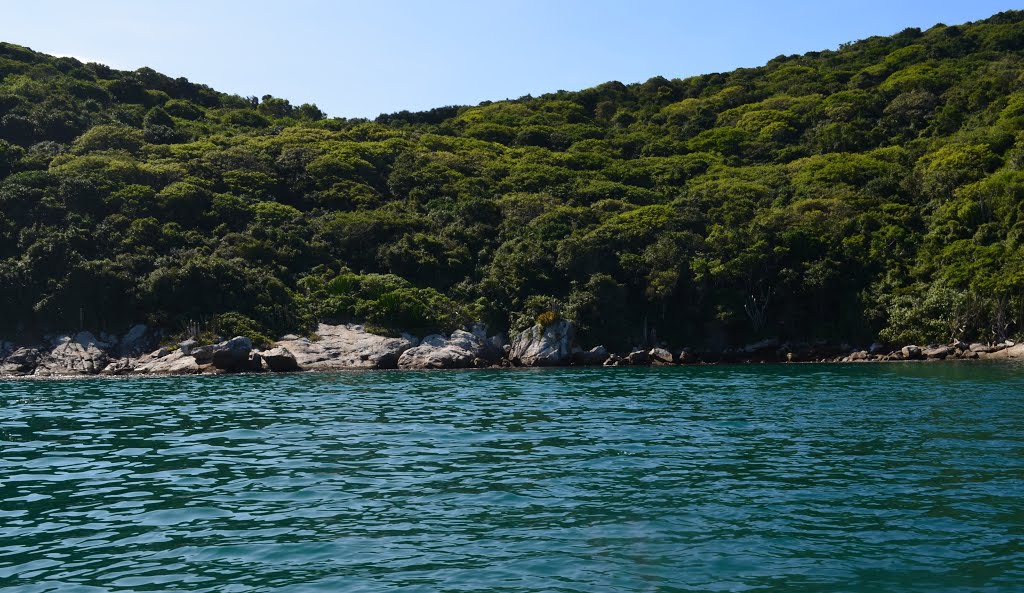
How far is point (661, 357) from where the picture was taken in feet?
181

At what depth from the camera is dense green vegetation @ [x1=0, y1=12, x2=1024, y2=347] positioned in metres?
55.2

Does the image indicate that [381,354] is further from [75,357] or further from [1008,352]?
[1008,352]

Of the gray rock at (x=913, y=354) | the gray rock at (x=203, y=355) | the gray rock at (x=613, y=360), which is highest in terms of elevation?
the gray rock at (x=203, y=355)

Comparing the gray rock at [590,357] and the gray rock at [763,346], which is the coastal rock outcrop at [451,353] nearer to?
the gray rock at [590,357]

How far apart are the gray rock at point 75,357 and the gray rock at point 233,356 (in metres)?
7.77

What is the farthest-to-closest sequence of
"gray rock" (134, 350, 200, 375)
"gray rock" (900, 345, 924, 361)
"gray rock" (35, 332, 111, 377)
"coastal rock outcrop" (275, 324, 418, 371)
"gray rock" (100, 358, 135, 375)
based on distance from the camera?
"gray rock" (900, 345, 924, 361), "coastal rock outcrop" (275, 324, 418, 371), "gray rock" (35, 332, 111, 377), "gray rock" (100, 358, 135, 375), "gray rock" (134, 350, 200, 375)

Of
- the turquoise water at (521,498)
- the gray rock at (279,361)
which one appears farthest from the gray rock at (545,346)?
the turquoise water at (521,498)

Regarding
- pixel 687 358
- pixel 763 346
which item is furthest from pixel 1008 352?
pixel 687 358

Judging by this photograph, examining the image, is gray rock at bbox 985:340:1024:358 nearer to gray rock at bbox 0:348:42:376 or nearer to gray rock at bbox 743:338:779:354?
gray rock at bbox 743:338:779:354

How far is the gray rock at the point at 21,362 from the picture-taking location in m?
49.0

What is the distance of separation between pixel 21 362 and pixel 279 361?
53.3 feet

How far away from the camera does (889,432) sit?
61.9 feet

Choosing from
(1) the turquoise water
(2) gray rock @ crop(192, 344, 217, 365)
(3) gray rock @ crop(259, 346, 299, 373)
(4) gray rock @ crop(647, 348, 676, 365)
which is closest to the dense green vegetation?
(4) gray rock @ crop(647, 348, 676, 365)

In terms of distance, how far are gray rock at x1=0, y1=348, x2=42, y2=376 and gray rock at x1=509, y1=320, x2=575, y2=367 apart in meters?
29.8
